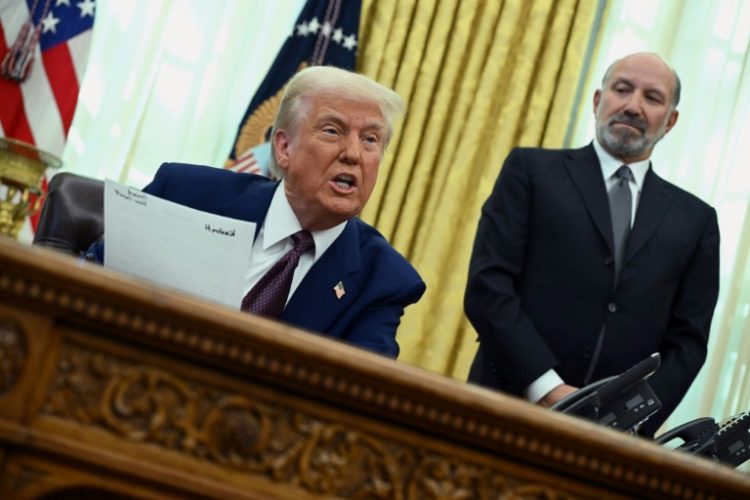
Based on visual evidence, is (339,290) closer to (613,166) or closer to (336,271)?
(336,271)

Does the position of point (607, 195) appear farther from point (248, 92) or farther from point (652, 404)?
point (248, 92)

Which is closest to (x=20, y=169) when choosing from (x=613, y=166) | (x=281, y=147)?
(x=281, y=147)

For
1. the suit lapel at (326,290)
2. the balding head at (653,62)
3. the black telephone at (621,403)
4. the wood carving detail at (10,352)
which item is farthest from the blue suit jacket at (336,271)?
the balding head at (653,62)

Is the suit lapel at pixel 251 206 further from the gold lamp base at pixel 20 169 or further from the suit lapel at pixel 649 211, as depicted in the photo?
the suit lapel at pixel 649 211

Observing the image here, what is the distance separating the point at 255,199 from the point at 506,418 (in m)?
1.48

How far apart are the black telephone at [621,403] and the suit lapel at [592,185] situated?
63.9 inches

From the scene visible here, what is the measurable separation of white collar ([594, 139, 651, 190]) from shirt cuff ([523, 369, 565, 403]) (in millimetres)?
755

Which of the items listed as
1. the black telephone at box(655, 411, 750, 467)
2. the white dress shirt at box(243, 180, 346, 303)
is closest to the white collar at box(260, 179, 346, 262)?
the white dress shirt at box(243, 180, 346, 303)

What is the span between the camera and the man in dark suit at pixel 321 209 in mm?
2383

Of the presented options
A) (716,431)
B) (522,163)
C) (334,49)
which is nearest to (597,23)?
(334,49)

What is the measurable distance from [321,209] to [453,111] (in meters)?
2.72

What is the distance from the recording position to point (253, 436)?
1148 mm

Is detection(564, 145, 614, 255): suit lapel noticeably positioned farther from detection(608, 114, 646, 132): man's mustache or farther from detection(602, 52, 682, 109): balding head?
detection(602, 52, 682, 109): balding head

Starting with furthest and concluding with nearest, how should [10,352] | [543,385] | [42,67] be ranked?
[42,67], [543,385], [10,352]
